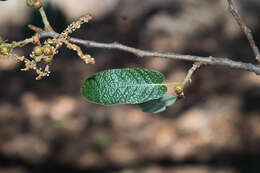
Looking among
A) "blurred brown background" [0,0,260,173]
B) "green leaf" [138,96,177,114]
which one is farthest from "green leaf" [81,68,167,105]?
"blurred brown background" [0,0,260,173]

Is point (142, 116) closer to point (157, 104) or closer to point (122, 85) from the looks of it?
point (157, 104)

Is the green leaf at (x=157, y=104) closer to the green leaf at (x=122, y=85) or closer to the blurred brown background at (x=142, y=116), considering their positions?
the green leaf at (x=122, y=85)

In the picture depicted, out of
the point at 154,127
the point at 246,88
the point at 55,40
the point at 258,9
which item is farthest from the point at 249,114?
the point at 55,40

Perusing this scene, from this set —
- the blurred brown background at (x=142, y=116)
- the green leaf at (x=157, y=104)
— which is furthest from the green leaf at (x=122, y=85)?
the blurred brown background at (x=142, y=116)

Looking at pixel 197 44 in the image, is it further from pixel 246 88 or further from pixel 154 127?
pixel 154 127

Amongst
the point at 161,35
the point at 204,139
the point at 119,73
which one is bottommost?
the point at 119,73

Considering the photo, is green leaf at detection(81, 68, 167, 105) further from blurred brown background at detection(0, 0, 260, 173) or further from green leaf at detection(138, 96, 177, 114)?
blurred brown background at detection(0, 0, 260, 173)

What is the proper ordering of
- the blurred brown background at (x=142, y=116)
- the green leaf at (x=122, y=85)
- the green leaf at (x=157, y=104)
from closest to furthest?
the green leaf at (x=122, y=85) < the green leaf at (x=157, y=104) < the blurred brown background at (x=142, y=116)
